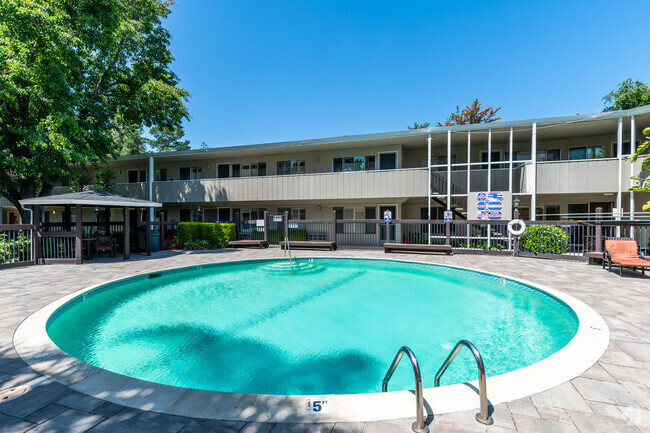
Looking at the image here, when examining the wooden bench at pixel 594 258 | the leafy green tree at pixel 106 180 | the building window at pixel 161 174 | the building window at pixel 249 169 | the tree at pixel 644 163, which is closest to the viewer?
the wooden bench at pixel 594 258

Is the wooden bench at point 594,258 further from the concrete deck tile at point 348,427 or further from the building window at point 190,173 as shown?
the building window at point 190,173

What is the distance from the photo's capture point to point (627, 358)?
3.15m

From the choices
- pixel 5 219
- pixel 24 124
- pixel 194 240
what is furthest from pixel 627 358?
pixel 5 219

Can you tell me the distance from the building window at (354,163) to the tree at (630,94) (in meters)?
24.1

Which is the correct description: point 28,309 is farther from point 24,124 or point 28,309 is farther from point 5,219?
point 5,219

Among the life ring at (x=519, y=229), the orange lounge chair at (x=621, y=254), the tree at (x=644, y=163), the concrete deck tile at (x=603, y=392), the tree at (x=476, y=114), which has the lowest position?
the concrete deck tile at (x=603, y=392)

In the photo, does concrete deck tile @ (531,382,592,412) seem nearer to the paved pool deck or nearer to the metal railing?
the paved pool deck

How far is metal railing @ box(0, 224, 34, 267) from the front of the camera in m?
9.27

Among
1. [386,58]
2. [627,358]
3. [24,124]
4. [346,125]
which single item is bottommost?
[627,358]

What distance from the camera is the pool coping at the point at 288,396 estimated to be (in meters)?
2.26

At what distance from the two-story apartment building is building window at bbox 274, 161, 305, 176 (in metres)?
0.07

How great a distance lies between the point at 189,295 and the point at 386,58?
787 inches

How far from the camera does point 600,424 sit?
2.13m

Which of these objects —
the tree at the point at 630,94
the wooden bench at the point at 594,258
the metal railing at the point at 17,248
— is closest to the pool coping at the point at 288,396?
the wooden bench at the point at 594,258
